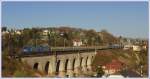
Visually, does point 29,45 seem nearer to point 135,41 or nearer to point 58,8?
point 58,8

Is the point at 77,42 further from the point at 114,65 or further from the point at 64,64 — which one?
the point at 114,65

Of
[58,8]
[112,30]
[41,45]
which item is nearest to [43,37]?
[41,45]

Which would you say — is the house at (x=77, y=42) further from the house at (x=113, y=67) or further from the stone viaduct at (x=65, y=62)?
the house at (x=113, y=67)

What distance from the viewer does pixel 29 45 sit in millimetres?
3670

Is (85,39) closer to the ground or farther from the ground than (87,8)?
closer to the ground

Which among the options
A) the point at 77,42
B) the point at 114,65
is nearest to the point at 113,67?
the point at 114,65

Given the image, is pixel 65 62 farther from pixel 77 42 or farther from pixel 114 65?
pixel 114 65

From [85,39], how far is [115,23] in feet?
1.04

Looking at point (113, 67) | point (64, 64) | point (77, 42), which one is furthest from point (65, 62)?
point (113, 67)

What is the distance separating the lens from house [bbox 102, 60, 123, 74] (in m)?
3.63

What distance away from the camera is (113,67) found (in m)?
3.65

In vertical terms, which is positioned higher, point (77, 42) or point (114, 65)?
point (77, 42)

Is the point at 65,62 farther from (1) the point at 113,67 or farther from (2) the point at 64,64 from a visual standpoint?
(1) the point at 113,67

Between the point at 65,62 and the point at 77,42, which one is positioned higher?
the point at 77,42
